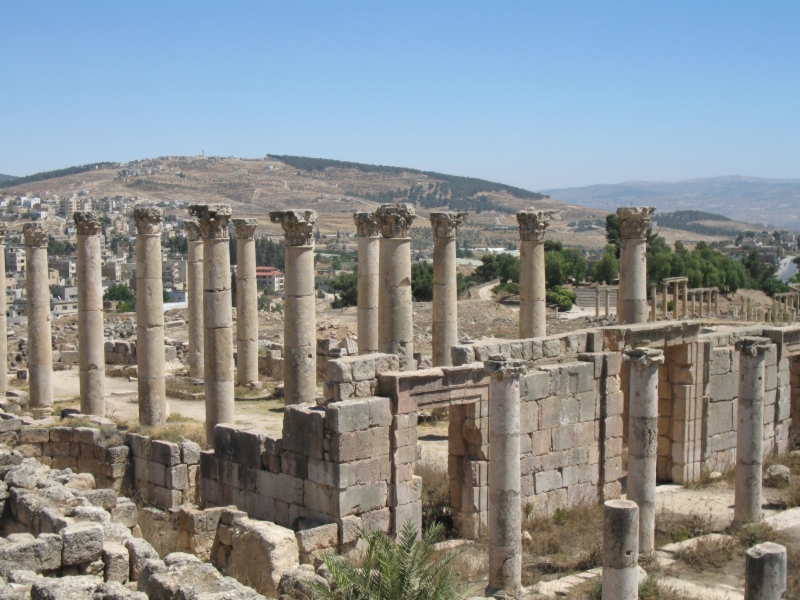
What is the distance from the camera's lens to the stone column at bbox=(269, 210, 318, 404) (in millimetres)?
19734

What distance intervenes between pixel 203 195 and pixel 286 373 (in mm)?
182360

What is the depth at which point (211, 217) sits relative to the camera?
762 inches

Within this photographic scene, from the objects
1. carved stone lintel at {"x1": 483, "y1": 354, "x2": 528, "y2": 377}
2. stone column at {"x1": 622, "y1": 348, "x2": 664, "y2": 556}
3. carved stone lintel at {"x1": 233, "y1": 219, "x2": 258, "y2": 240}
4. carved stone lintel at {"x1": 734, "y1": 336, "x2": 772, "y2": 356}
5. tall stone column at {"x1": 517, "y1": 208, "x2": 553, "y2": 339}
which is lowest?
stone column at {"x1": 622, "y1": 348, "x2": 664, "y2": 556}

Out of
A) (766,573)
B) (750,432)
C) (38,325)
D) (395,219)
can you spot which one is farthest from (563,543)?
(38,325)

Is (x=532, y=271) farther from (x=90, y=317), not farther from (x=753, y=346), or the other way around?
(x=90, y=317)

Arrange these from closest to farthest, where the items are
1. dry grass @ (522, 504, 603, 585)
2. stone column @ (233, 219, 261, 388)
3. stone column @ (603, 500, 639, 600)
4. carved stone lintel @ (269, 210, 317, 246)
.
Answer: stone column @ (603, 500, 639, 600), dry grass @ (522, 504, 603, 585), carved stone lintel @ (269, 210, 317, 246), stone column @ (233, 219, 261, 388)

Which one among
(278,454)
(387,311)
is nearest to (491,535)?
(278,454)

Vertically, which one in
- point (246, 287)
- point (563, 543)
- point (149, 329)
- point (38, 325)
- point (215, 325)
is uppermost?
point (246, 287)

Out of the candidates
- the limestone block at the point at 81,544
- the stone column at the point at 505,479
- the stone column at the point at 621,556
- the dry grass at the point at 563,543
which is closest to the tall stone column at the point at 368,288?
the dry grass at the point at 563,543

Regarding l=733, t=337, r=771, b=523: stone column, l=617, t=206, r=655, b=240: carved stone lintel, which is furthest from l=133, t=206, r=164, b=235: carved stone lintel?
l=733, t=337, r=771, b=523: stone column

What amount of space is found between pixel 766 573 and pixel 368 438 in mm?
5987

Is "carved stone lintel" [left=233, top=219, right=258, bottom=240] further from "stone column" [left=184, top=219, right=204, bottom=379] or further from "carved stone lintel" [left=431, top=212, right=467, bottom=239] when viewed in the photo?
"carved stone lintel" [left=431, top=212, right=467, bottom=239]

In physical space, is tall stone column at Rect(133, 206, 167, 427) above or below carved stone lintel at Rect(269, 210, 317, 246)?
below

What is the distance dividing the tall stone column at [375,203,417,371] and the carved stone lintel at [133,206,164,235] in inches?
202
